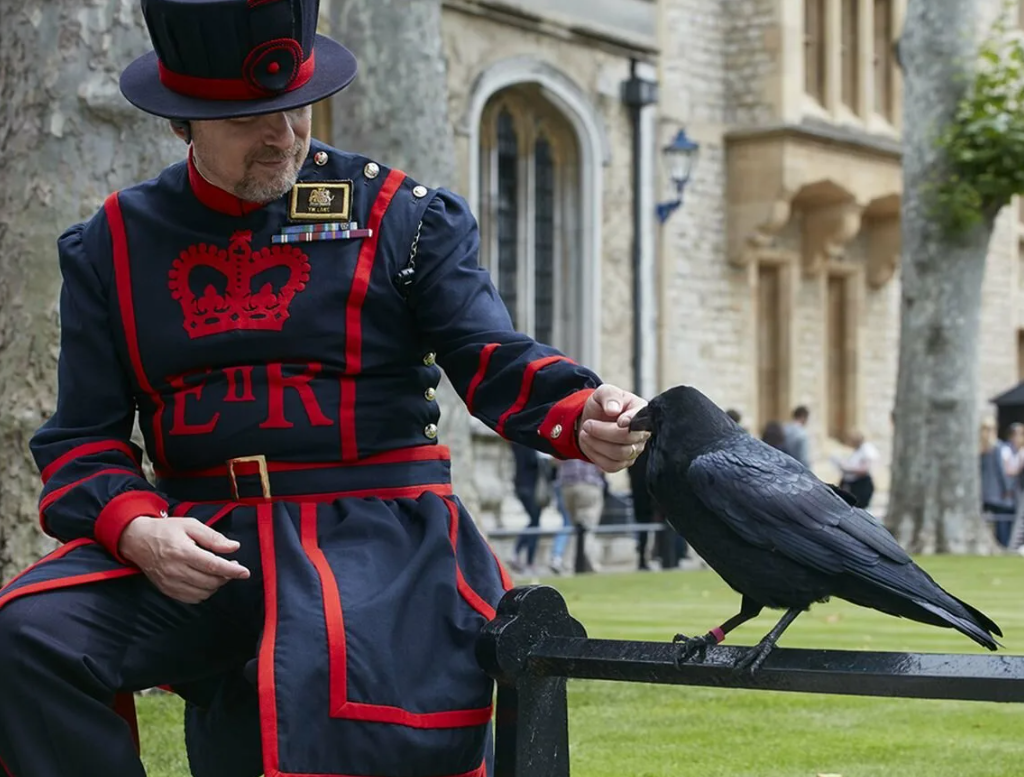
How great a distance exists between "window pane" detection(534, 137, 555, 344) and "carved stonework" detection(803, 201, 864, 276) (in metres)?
5.34

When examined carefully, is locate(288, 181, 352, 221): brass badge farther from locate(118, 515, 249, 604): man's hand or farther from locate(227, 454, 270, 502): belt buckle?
locate(118, 515, 249, 604): man's hand

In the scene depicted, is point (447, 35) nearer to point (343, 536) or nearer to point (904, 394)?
point (904, 394)

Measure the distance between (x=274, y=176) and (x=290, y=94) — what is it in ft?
0.53

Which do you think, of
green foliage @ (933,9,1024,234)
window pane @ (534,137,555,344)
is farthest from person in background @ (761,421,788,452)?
window pane @ (534,137,555,344)

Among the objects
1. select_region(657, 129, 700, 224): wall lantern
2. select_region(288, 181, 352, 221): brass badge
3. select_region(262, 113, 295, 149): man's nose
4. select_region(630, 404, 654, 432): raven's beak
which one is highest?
select_region(657, 129, 700, 224): wall lantern

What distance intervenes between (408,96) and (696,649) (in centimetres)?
859

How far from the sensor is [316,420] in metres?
3.64

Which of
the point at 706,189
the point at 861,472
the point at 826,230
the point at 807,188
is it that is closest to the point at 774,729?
the point at 861,472

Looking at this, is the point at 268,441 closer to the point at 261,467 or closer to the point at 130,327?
the point at 261,467

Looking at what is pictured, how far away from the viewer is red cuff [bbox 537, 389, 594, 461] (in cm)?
355

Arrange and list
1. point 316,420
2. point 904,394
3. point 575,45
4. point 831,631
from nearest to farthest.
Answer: point 316,420
point 831,631
point 904,394
point 575,45

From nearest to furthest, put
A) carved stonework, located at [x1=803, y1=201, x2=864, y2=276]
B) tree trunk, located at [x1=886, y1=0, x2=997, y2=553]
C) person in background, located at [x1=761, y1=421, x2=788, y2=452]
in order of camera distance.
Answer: person in background, located at [x1=761, y1=421, x2=788, y2=452], tree trunk, located at [x1=886, y1=0, x2=997, y2=553], carved stonework, located at [x1=803, y1=201, x2=864, y2=276]

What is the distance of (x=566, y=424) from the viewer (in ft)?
11.7

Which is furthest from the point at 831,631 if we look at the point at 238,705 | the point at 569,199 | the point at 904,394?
the point at 569,199
